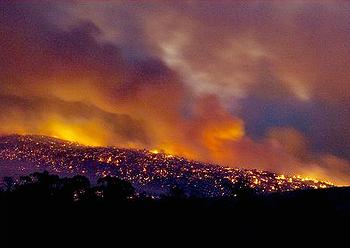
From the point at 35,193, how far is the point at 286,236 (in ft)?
96.0

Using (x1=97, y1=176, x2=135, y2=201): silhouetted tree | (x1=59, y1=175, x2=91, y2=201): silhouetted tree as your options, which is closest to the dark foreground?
(x1=97, y1=176, x2=135, y2=201): silhouetted tree

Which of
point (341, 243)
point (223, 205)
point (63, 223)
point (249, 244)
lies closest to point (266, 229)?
point (249, 244)

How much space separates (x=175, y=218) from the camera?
1673 inches

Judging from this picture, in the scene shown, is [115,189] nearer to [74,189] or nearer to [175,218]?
[74,189]

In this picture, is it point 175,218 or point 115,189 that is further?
point 115,189

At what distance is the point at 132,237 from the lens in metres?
40.0

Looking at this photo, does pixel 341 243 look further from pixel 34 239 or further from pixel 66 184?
pixel 66 184

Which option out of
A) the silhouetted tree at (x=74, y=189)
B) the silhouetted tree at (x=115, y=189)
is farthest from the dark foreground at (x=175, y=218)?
the silhouetted tree at (x=74, y=189)

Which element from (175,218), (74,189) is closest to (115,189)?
(74,189)

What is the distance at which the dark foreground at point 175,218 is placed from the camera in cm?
3412

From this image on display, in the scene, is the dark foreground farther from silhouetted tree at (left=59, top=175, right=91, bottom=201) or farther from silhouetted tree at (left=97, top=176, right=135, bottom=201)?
silhouetted tree at (left=59, top=175, right=91, bottom=201)

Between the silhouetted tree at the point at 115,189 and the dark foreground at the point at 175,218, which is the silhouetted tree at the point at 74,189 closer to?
the dark foreground at the point at 175,218

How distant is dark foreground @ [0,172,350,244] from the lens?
34.1 m

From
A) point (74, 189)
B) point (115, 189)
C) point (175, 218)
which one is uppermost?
point (74, 189)
